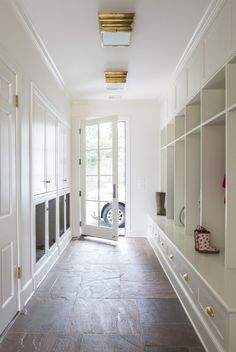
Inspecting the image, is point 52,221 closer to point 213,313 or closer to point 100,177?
point 100,177

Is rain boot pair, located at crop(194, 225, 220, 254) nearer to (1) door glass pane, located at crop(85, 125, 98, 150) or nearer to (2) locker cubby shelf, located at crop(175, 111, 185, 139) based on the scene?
(2) locker cubby shelf, located at crop(175, 111, 185, 139)

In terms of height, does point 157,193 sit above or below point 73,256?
above

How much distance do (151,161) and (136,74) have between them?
1.88m

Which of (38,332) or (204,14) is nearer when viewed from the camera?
(38,332)

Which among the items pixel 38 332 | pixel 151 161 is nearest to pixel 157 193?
pixel 151 161

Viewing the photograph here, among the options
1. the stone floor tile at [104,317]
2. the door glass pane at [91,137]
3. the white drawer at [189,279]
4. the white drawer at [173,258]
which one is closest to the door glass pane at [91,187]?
the door glass pane at [91,137]

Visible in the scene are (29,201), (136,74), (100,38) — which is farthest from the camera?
(136,74)

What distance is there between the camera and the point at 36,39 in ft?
9.84

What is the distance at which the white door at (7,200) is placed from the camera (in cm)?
216

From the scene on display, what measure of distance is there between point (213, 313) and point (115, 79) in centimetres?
336

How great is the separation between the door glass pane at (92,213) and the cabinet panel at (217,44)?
3224 millimetres

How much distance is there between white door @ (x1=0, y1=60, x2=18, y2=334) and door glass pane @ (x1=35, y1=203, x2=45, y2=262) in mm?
769

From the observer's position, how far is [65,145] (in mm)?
5012

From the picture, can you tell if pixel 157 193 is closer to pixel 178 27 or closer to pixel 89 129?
pixel 89 129
